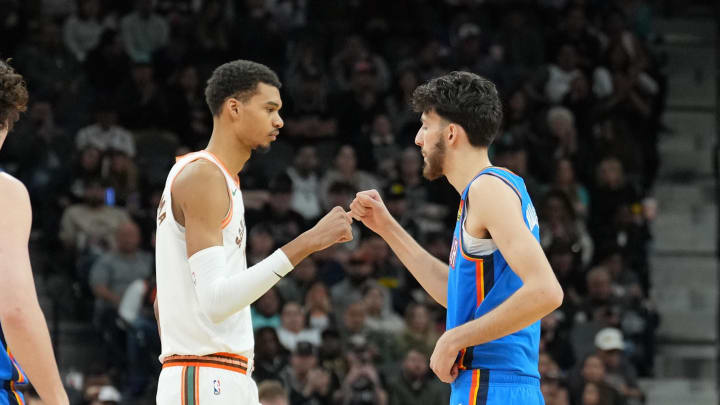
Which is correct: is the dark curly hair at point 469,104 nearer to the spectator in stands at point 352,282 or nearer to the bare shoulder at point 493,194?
the bare shoulder at point 493,194

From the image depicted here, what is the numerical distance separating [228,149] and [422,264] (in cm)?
111

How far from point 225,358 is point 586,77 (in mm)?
12311

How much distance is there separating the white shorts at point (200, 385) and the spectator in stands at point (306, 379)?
5.80 m

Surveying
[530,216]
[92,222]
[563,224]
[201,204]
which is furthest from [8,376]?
[563,224]

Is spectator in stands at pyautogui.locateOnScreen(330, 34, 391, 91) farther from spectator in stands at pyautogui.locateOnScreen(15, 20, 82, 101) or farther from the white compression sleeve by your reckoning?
the white compression sleeve

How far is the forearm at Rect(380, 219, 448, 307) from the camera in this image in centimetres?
557

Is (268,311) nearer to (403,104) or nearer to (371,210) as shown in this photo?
(403,104)

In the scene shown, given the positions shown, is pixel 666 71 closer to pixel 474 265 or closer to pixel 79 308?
pixel 79 308

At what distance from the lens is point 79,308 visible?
41.0 ft

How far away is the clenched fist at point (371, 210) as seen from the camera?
5676 mm

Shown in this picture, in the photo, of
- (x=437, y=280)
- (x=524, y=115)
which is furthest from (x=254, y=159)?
(x=437, y=280)

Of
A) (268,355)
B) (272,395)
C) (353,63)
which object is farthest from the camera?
(353,63)

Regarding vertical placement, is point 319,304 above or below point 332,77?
below

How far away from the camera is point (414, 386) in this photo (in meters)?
11.5
